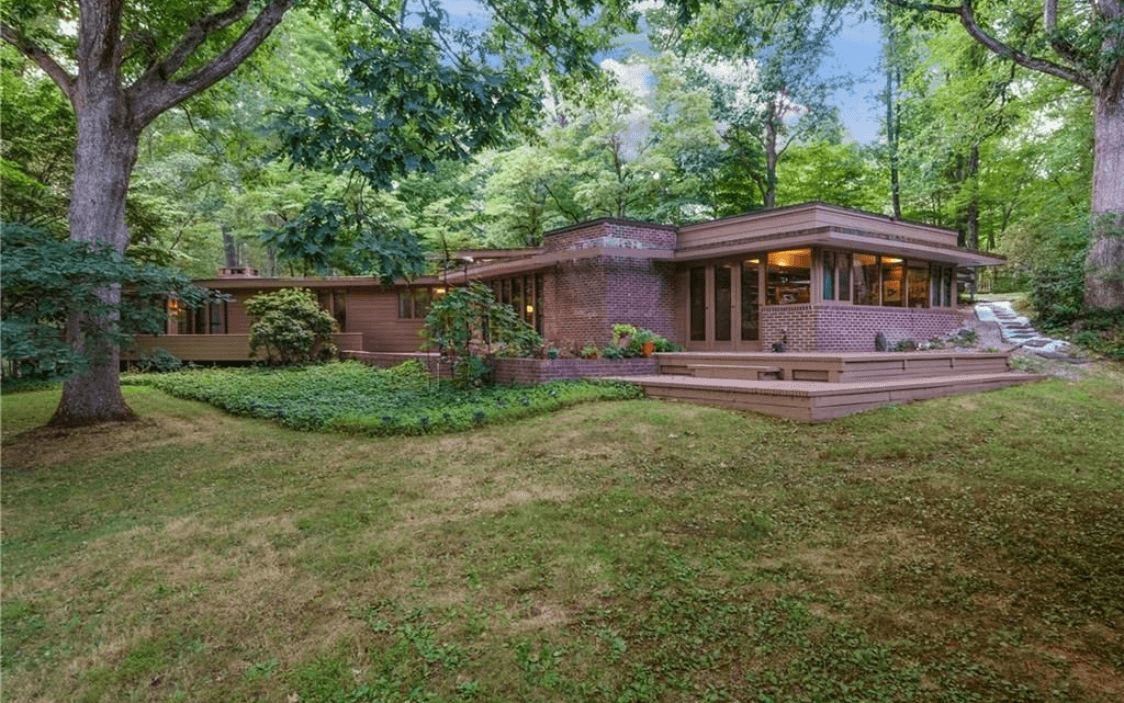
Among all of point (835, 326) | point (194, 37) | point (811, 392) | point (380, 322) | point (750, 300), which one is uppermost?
point (194, 37)

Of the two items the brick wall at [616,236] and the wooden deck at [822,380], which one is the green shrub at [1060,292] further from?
the brick wall at [616,236]

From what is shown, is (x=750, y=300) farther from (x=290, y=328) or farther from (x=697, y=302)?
(x=290, y=328)

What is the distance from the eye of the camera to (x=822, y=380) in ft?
29.5

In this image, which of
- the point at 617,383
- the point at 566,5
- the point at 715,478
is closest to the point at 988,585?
the point at 715,478

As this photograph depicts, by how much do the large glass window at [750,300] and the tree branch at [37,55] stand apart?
41.0 feet

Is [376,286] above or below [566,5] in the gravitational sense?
below

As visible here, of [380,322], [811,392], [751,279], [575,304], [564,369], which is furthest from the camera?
[380,322]

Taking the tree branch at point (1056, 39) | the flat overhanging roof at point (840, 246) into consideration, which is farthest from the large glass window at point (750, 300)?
the tree branch at point (1056, 39)

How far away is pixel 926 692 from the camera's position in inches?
89.3

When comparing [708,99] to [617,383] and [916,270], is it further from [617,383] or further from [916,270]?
[617,383]

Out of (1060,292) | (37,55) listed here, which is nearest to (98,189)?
(37,55)

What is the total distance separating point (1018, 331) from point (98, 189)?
18.9 metres

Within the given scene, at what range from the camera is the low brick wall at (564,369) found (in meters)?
10.4

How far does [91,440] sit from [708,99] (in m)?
18.8
